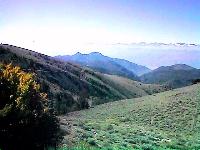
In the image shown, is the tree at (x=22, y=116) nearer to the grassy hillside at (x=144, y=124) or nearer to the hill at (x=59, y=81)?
the grassy hillside at (x=144, y=124)

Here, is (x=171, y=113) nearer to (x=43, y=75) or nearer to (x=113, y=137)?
(x=113, y=137)

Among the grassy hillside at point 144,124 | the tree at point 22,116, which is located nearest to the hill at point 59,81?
the grassy hillside at point 144,124

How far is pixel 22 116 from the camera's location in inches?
713

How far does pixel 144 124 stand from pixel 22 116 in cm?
2350

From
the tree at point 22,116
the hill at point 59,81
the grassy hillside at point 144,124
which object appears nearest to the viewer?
the tree at point 22,116

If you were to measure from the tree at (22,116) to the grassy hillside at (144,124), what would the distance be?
3106mm

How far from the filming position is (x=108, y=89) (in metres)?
119

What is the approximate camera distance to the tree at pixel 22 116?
17.5 meters

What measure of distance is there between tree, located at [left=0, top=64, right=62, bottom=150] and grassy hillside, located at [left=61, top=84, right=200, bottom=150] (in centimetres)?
311

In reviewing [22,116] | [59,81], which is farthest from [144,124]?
[59,81]

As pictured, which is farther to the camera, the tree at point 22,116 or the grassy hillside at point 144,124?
the grassy hillside at point 144,124

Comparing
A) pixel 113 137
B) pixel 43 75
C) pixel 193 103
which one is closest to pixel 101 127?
pixel 113 137

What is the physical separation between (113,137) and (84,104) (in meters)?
28.2

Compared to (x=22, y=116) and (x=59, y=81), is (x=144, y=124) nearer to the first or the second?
(x=22, y=116)
